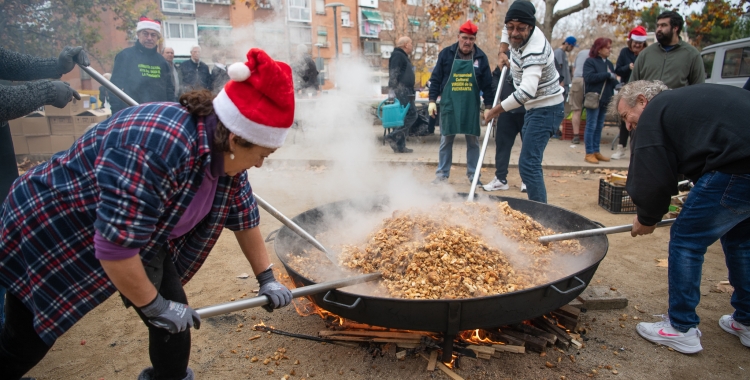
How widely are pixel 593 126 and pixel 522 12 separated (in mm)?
3946

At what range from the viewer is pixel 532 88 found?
384 cm

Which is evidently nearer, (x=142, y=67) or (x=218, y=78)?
(x=142, y=67)

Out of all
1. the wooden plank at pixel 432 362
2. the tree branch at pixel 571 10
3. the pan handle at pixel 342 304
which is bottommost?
the wooden plank at pixel 432 362

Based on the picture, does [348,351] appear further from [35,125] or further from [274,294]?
[35,125]

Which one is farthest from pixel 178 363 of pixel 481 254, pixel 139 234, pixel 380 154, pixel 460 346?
pixel 380 154

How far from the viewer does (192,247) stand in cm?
199

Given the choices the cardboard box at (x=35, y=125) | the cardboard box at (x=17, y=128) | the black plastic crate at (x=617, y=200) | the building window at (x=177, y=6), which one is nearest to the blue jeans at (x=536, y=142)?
the black plastic crate at (x=617, y=200)

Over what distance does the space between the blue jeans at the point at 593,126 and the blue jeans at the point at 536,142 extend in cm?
334

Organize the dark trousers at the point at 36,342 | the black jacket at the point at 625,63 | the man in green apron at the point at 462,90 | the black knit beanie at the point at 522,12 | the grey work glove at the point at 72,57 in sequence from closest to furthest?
1. the dark trousers at the point at 36,342
2. the grey work glove at the point at 72,57
3. the black knit beanie at the point at 522,12
4. the man in green apron at the point at 462,90
5. the black jacket at the point at 625,63

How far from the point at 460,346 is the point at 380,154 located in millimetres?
5823

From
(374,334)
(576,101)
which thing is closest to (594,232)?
(374,334)

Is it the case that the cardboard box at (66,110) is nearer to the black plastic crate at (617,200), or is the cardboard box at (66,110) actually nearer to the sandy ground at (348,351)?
the sandy ground at (348,351)

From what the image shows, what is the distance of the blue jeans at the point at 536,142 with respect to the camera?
13.4 ft

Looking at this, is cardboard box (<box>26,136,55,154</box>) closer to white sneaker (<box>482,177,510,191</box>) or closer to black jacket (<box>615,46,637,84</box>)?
white sneaker (<box>482,177,510,191</box>)
